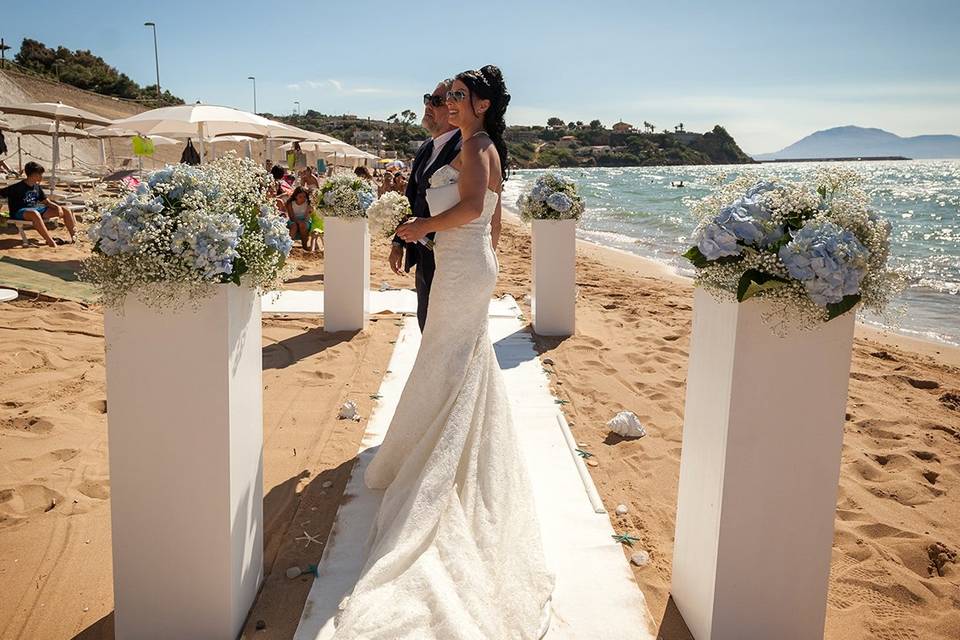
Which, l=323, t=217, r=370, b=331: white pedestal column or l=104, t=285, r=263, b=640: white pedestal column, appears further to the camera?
l=323, t=217, r=370, b=331: white pedestal column

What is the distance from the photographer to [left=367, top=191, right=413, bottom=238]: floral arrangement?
163 inches

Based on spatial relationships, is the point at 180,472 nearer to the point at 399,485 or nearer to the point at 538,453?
the point at 399,485

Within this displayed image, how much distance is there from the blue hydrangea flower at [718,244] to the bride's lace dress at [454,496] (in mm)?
1389

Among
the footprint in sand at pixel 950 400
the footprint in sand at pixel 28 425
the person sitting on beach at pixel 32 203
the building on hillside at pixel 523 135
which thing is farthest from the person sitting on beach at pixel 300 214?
the building on hillside at pixel 523 135

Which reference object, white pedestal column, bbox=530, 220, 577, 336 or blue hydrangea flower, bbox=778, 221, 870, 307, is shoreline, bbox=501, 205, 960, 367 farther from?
blue hydrangea flower, bbox=778, 221, 870, 307

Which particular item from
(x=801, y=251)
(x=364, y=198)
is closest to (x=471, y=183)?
(x=801, y=251)

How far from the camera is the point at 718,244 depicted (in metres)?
2.50

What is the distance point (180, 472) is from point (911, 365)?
7471 millimetres

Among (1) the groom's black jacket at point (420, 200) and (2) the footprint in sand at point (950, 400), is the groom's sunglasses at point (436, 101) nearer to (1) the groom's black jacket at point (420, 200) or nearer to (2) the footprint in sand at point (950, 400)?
(1) the groom's black jacket at point (420, 200)

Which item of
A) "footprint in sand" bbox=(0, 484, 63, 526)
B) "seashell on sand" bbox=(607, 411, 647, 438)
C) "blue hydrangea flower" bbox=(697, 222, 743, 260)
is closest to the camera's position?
"blue hydrangea flower" bbox=(697, 222, 743, 260)

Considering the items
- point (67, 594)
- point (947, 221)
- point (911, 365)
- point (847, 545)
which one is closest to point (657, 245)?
point (911, 365)

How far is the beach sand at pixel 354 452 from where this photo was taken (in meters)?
3.08

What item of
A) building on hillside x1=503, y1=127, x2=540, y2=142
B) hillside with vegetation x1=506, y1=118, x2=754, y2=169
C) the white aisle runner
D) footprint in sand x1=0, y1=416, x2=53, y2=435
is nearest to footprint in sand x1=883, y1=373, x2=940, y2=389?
the white aisle runner

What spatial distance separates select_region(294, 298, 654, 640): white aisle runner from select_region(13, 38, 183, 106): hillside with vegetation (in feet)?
175
